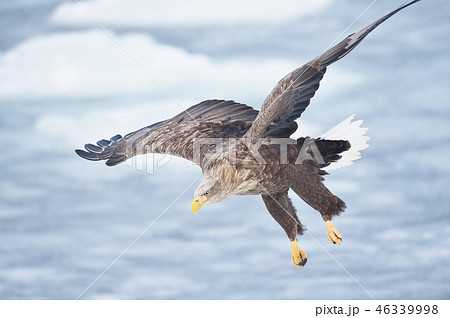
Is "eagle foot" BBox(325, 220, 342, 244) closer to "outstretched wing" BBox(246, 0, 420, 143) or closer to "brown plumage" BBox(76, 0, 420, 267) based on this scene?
"brown plumage" BBox(76, 0, 420, 267)

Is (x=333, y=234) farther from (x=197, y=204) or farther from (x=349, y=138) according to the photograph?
(x=197, y=204)

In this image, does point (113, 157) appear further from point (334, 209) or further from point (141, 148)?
point (334, 209)

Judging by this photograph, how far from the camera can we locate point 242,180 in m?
5.59

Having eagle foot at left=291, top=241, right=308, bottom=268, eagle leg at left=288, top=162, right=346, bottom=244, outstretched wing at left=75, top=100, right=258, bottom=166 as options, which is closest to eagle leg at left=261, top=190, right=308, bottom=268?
eagle foot at left=291, top=241, right=308, bottom=268

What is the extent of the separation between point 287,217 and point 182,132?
128 cm

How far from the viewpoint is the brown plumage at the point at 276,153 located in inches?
207

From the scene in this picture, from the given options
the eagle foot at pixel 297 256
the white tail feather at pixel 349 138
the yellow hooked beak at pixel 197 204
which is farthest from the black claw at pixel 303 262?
the yellow hooked beak at pixel 197 204

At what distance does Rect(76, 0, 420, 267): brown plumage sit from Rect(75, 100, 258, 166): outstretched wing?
12 millimetres

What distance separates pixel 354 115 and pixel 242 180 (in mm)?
1289

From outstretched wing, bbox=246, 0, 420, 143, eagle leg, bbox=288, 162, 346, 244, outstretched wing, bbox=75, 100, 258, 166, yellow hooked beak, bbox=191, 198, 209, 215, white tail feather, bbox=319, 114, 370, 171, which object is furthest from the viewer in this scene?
outstretched wing, bbox=75, 100, 258, 166

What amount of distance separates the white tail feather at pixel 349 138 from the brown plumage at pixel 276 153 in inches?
2.1

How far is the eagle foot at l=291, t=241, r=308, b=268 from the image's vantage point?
605cm
